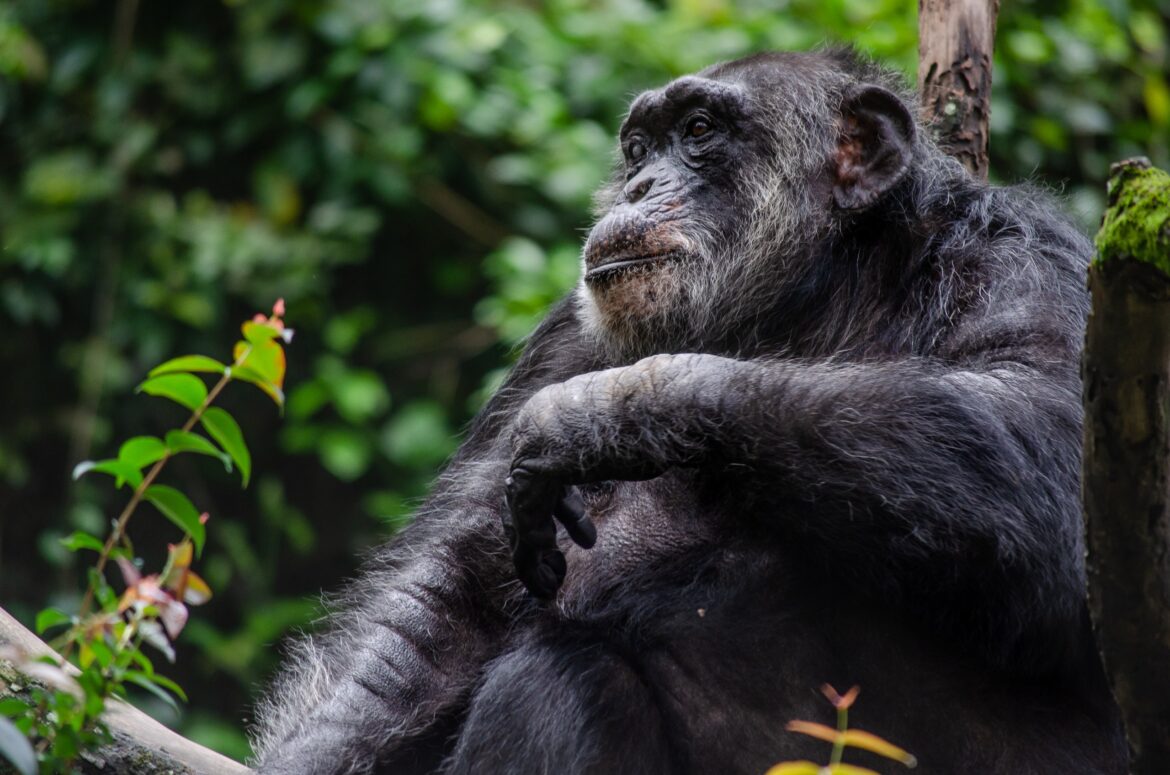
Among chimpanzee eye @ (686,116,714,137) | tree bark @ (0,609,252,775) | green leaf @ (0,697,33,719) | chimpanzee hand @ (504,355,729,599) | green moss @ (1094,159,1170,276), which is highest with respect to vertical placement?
green moss @ (1094,159,1170,276)

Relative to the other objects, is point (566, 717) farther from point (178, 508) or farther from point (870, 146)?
point (870, 146)

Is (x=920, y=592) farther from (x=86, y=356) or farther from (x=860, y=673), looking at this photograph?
(x=86, y=356)

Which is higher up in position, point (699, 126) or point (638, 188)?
point (699, 126)

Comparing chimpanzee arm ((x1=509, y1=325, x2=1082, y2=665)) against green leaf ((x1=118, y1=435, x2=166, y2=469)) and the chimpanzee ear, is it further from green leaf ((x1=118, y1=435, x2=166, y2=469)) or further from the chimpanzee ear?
green leaf ((x1=118, y1=435, x2=166, y2=469))

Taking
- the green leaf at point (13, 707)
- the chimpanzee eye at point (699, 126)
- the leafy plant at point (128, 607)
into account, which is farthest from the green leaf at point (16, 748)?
the chimpanzee eye at point (699, 126)

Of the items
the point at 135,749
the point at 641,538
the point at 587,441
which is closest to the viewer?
the point at 135,749

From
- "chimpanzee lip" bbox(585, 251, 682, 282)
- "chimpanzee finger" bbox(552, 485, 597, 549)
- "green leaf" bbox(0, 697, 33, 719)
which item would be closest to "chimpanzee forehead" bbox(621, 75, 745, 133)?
"chimpanzee lip" bbox(585, 251, 682, 282)

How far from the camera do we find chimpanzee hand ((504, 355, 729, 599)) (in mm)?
3166

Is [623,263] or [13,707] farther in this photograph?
[623,263]

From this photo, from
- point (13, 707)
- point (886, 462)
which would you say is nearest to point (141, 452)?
point (13, 707)

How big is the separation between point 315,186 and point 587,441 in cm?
490

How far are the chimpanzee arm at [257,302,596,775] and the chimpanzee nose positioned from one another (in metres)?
0.47

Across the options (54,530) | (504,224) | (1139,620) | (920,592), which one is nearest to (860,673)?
(920,592)

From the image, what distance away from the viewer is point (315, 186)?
7.72m
